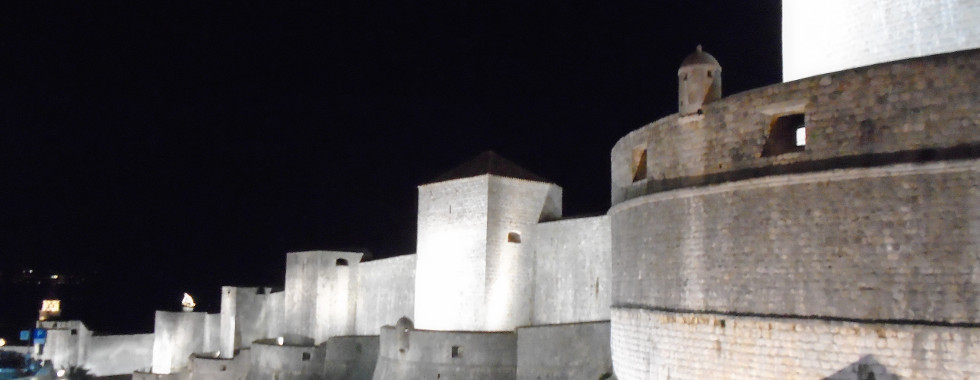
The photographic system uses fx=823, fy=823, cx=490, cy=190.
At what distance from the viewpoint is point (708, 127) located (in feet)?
30.1

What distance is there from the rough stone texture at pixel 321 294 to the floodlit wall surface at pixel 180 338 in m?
7.72

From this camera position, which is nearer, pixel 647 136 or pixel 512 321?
pixel 647 136

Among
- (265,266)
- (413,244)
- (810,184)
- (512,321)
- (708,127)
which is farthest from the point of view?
(265,266)

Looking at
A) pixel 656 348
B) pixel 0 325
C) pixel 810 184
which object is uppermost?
pixel 810 184

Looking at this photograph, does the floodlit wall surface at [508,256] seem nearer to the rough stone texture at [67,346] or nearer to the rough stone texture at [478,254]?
the rough stone texture at [478,254]

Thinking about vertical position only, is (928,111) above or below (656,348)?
above

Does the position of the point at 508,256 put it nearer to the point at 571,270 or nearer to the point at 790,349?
the point at 571,270

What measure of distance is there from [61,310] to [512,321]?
5169 centimetres

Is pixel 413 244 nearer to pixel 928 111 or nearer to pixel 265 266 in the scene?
pixel 265 266

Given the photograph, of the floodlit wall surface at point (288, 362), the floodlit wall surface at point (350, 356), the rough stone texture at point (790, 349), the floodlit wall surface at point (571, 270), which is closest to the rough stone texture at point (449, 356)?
the floodlit wall surface at point (571, 270)

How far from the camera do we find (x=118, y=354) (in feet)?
113

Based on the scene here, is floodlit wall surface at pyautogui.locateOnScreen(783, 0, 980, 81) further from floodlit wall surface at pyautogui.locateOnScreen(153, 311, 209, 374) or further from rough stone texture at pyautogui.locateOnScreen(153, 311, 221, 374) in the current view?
floodlit wall surface at pyautogui.locateOnScreen(153, 311, 209, 374)

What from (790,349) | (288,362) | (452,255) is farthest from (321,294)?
(790,349)

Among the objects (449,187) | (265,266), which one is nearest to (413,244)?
(265,266)
